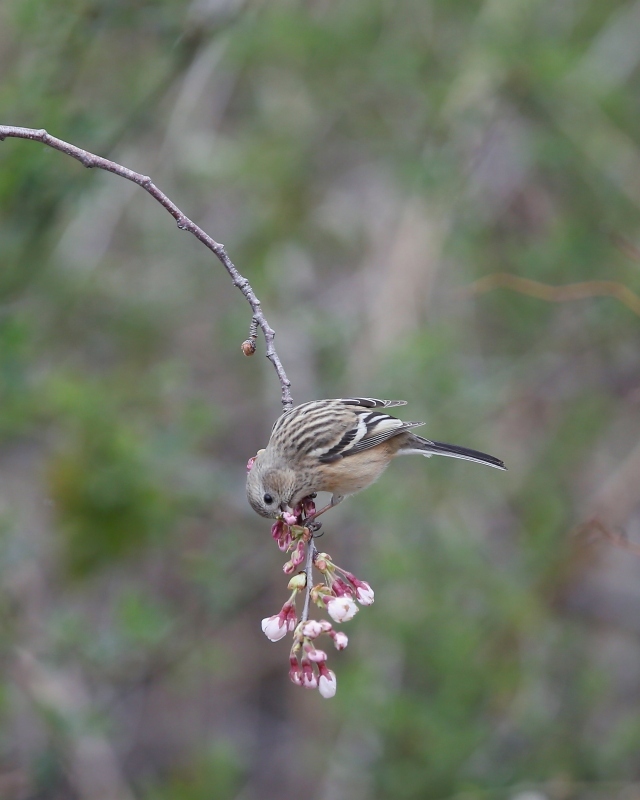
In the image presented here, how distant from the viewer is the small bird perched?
4004 mm

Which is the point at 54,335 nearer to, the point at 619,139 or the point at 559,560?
the point at 559,560

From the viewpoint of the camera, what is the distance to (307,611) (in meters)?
2.71

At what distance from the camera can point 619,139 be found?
6.72m

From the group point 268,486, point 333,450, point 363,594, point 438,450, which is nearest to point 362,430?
point 333,450

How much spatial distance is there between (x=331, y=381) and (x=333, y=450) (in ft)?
5.10

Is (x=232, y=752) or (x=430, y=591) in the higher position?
(x=430, y=591)

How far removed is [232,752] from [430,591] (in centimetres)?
171

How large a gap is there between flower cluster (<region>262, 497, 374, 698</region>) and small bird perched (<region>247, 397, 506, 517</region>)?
927mm

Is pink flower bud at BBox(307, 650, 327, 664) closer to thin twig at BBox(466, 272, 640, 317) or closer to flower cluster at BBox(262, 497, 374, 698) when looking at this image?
flower cluster at BBox(262, 497, 374, 698)

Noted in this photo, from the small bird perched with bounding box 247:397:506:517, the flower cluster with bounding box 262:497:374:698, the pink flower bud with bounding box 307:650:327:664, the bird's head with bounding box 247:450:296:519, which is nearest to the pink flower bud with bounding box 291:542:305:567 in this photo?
the flower cluster with bounding box 262:497:374:698

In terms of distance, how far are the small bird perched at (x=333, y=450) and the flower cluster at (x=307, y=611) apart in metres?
0.93

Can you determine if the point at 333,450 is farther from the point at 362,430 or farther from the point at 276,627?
the point at 276,627

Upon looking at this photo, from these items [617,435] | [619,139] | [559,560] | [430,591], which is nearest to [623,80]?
[619,139]

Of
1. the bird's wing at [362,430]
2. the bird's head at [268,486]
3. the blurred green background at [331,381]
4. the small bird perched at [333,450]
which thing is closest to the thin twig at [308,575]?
the bird's head at [268,486]
